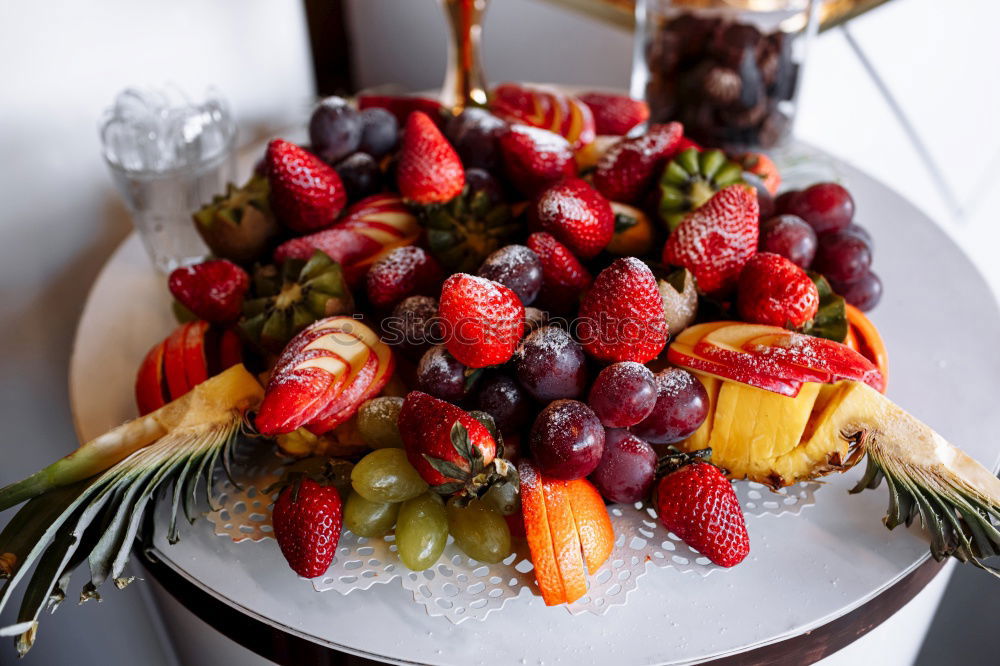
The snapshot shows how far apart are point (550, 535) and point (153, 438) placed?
0.39 metres

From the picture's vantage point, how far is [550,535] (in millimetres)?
683

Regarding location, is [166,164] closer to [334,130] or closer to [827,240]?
[334,130]

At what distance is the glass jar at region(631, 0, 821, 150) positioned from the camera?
1.28 metres

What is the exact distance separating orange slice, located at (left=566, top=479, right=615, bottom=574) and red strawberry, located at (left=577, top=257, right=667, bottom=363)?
5.0 inches

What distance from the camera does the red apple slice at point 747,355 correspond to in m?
0.72

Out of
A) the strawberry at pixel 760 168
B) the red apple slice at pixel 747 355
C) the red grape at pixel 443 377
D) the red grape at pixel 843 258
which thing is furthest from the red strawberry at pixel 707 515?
the strawberry at pixel 760 168

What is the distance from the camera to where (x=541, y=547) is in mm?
678

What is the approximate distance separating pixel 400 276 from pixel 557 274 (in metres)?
0.17

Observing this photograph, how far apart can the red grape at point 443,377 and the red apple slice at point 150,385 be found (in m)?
0.30

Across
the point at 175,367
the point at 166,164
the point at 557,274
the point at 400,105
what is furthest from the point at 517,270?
the point at 166,164

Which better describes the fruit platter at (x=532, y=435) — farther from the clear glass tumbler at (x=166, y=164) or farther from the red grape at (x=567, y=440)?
the clear glass tumbler at (x=166, y=164)

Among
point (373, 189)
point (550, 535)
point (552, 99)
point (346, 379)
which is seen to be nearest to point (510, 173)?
point (373, 189)

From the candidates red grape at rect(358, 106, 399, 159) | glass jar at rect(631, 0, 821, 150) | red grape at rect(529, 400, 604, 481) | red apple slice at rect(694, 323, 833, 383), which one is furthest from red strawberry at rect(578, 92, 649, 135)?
red grape at rect(529, 400, 604, 481)

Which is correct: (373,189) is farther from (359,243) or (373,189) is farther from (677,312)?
(677,312)
